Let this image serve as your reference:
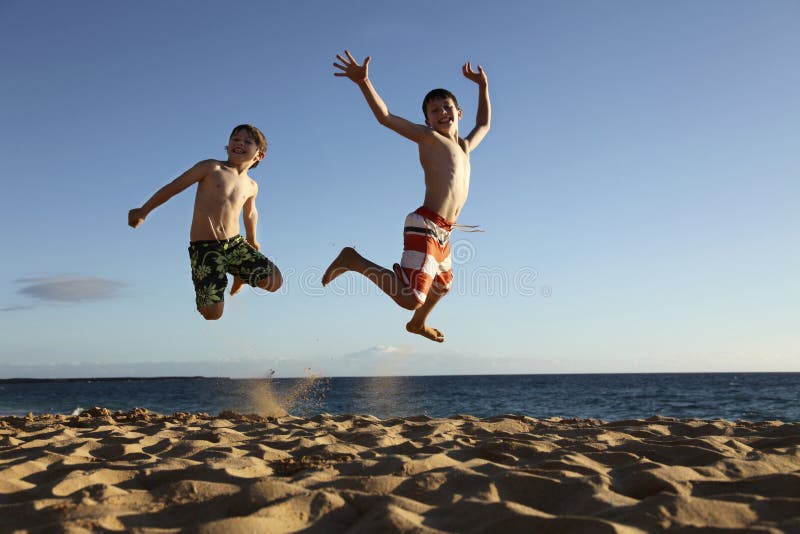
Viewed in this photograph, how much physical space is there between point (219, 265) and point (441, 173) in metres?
2.08

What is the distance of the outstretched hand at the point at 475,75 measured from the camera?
5637mm

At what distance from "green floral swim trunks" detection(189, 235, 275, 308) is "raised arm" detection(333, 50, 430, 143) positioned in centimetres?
171

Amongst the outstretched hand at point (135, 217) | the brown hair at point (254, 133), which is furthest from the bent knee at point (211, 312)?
the brown hair at point (254, 133)

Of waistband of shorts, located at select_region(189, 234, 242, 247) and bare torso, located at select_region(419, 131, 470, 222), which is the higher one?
bare torso, located at select_region(419, 131, 470, 222)

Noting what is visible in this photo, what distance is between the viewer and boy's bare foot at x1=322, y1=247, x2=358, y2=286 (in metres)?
5.31

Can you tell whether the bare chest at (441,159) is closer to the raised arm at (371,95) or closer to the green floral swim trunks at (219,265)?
the raised arm at (371,95)

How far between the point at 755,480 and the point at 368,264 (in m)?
3.03

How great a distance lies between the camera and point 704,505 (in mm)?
2580

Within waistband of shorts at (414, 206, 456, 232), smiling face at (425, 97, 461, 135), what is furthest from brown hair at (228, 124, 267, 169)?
waistband of shorts at (414, 206, 456, 232)

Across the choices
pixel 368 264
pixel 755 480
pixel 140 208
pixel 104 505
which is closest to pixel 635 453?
pixel 755 480

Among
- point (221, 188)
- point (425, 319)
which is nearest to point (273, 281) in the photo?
point (221, 188)

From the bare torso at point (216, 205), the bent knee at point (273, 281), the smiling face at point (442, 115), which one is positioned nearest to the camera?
the smiling face at point (442, 115)

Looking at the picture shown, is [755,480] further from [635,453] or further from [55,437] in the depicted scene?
[55,437]

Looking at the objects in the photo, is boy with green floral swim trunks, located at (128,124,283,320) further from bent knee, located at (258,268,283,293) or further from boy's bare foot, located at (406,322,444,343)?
boy's bare foot, located at (406,322,444,343)
